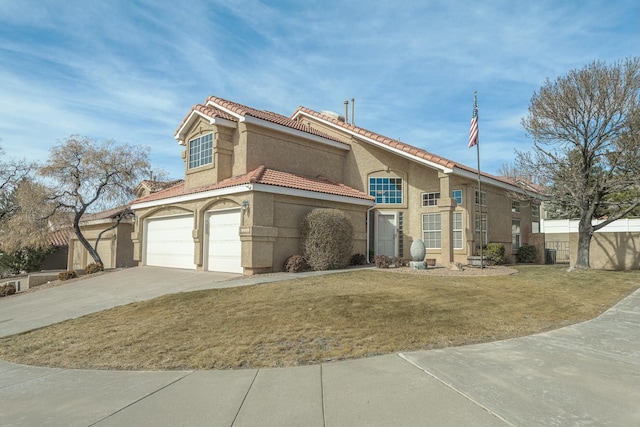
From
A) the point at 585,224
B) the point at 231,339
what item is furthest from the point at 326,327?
the point at 585,224

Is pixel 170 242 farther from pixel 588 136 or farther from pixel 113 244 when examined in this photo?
pixel 588 136

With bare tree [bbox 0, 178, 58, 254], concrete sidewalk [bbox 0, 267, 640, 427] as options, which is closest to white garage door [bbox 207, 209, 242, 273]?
concrete sidewalk [bbox 0, 267, 640, 427]

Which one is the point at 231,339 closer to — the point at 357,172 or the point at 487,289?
the point at 487,289

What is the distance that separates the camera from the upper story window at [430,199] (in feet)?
60.1

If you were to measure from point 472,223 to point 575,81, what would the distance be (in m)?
6.79

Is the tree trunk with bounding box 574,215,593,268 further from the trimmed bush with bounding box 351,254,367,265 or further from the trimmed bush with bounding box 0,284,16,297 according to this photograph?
the trimmed bush with bounding box 0,284,16,297

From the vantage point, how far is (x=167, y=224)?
1947 cm

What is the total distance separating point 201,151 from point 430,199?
10524 millimetres

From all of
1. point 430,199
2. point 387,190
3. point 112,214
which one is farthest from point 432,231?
point 112,214

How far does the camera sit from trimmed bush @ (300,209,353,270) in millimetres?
14898

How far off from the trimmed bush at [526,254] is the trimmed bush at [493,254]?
161 inches

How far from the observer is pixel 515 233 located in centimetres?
2192

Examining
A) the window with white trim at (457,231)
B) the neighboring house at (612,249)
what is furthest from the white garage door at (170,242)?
the neighboring house at (612,249)

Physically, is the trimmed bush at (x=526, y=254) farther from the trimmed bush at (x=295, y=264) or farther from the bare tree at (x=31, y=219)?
the bare tree at (x=31, y=219)
